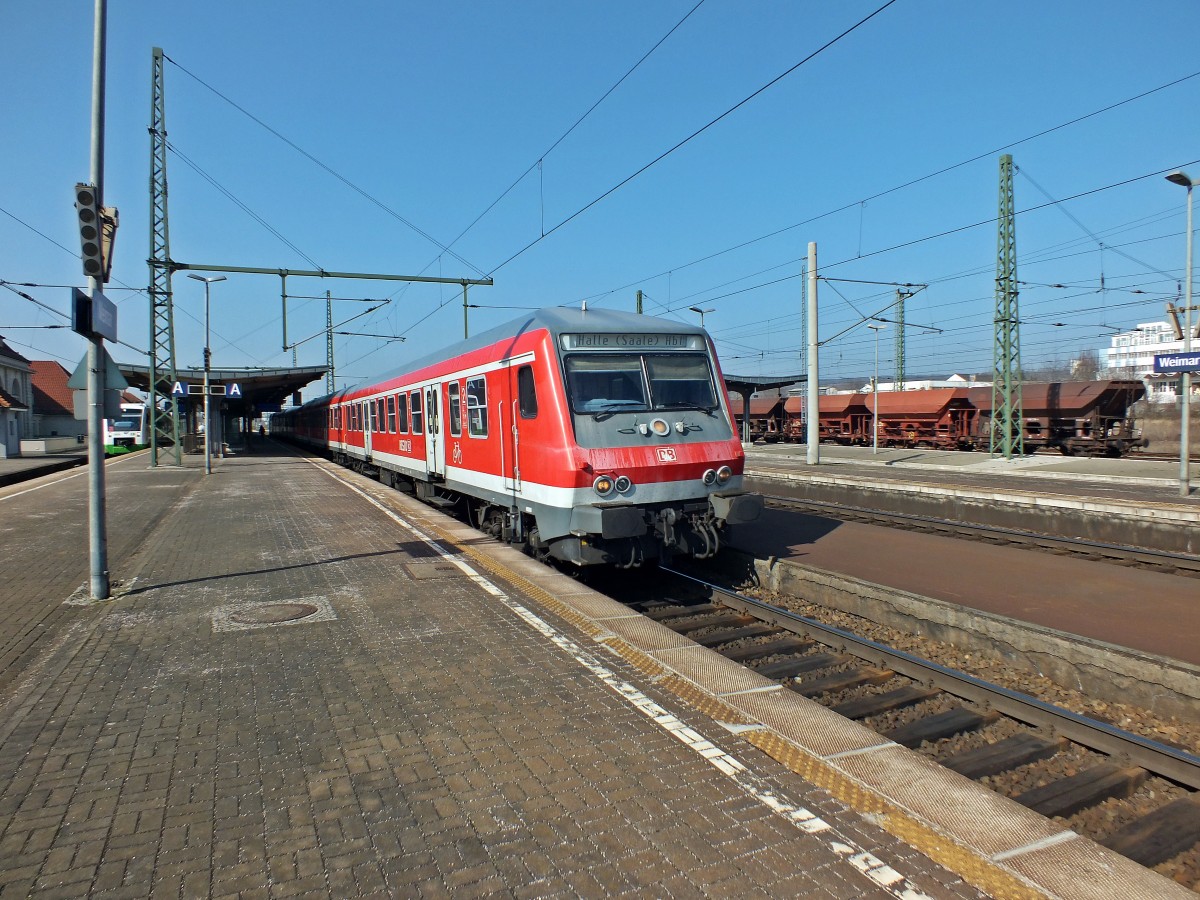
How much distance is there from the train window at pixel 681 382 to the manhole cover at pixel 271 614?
14.0ft

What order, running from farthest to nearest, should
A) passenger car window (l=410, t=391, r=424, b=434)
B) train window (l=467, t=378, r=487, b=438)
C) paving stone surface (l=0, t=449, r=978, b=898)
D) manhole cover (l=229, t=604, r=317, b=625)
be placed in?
passenger car window (l=410, t=391, r=424, b=434), train window (l=467, t=378, r=487, b=438), manhole cover (l=229, t=604, r=317, b=625), paving stone surface (l=0, t=449, r=978, b=898)

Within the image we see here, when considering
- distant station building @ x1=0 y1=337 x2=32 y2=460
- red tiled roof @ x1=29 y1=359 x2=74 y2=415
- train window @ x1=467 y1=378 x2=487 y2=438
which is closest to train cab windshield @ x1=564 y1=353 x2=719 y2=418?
train window @ x1=467 y1=378 x2=487 y2=438

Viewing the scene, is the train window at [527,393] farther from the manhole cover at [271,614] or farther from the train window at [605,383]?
the manhole cover at [271,614]

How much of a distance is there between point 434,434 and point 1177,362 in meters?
15.3

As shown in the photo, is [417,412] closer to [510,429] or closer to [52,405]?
[510,429]

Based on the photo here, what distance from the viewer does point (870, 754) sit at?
4062 millimetres

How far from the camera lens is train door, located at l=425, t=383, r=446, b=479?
12643 millimetres

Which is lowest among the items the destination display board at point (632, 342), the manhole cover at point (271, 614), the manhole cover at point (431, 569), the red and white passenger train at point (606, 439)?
the manhole cover at point (271, 614)

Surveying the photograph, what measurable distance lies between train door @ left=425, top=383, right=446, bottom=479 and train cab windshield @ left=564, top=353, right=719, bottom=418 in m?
4.65

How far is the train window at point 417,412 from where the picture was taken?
47.0 ft

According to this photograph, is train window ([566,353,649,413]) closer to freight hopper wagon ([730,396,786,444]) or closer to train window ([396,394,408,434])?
train window ([396,394,408,434])

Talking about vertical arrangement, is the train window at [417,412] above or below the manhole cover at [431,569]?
above

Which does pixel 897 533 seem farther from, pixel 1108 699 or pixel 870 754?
pixel 870 754

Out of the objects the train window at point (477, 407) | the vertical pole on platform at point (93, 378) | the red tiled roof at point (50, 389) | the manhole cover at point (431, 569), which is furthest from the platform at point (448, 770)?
the red tiled roof at point (50, 389)
